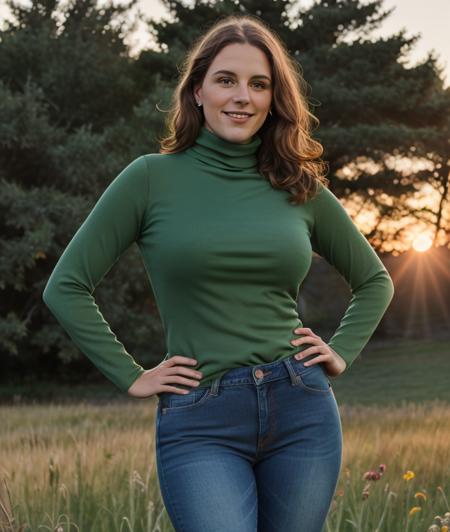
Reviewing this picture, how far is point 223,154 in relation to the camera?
2762 millimetres

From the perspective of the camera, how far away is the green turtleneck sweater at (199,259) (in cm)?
253

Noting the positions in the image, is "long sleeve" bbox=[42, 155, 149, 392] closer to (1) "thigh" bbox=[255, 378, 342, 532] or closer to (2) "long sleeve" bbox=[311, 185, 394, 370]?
(1) "thigh" bbox=[255, 378, 342, 532]

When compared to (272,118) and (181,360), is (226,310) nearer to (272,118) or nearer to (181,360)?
(181,360)

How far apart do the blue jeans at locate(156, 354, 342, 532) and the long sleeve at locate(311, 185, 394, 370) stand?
39 centimetres

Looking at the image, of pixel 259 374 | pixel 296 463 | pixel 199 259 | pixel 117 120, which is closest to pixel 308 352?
pixel 259 374

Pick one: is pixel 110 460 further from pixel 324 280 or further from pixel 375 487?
pixel 324 280

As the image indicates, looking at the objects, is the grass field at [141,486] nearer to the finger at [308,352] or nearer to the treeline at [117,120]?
the finger at [308,352]

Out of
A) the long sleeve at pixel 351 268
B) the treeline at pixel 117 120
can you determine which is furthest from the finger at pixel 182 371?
the treeline at pixel 117 120

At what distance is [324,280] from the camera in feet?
106

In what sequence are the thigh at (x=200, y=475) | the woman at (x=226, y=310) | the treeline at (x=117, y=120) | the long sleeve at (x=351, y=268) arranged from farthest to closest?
1. the treeline at (x=117, y=120)
2. the long sleeve at (x=351, y=268)
3. the woman at (x=226, y=310)
4. the thigh at (x=200, y=475)

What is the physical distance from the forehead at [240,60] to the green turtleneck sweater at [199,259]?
0.24 m

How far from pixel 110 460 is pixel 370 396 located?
15.7 metres

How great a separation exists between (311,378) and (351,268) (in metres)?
0.52

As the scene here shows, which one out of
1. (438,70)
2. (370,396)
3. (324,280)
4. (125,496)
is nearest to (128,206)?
(125,496)
